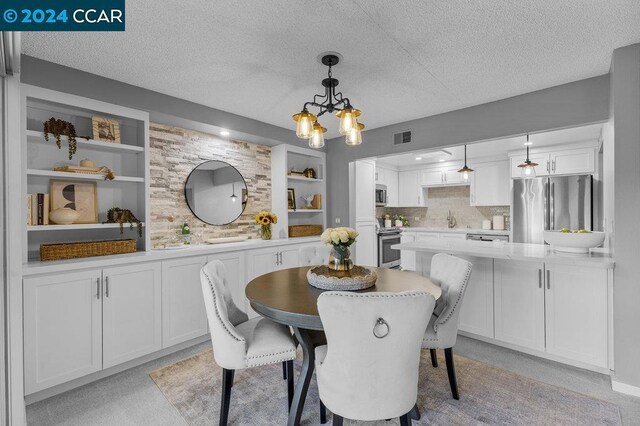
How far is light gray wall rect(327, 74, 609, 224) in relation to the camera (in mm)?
2725

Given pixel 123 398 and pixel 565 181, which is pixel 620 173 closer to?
pixel 565 181

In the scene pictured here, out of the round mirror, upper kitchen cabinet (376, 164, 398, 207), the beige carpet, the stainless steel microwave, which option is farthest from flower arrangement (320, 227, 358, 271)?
upper kitchen cabinet (376, 164, 398, 207)

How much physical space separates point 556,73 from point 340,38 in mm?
1973

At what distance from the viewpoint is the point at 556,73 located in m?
2.62

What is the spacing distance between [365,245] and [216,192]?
244 cm

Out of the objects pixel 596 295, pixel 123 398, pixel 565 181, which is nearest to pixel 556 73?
pixel 596 295

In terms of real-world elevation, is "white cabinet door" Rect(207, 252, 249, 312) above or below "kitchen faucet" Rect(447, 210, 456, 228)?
below

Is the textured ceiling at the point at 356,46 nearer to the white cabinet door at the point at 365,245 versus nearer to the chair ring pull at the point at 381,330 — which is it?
the chair ring pull at the point at 381,330

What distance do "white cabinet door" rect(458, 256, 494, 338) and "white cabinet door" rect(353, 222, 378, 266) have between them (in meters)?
1.87

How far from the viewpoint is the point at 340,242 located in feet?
7.11

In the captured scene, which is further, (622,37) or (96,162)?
(96,162)

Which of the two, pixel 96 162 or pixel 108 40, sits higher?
pixel 108 40

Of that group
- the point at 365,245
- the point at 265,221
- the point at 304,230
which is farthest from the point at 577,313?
the point at 265,221

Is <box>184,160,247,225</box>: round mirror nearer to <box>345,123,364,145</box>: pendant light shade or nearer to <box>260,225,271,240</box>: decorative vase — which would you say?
<box>260,225,271,240</box>: decorative vase
